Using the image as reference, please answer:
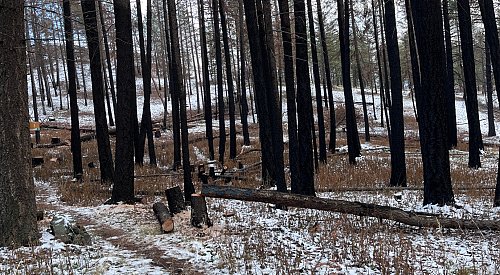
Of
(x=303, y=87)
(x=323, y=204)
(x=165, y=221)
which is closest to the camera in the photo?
(x=323, y=204)

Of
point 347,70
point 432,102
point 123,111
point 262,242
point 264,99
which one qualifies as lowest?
point 262,242

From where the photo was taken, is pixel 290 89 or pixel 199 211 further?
pixel 290 89

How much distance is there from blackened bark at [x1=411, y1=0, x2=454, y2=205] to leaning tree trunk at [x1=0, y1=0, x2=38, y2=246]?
746 cm

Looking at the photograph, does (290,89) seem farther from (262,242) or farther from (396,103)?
(396,103)

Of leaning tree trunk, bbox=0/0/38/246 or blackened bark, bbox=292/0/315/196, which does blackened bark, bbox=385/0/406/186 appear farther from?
leaning tree trunk, bbox=0/0/38/246

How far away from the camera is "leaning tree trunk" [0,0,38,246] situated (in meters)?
6.19

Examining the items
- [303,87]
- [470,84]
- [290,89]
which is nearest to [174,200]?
[290,89]

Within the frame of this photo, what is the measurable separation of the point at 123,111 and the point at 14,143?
14.2 ft

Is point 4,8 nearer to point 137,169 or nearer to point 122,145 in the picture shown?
point 122,145

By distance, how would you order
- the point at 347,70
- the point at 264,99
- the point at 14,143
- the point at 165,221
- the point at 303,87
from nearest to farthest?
the point at 14,143
the point at 165,221
the point at 303,87
the point at 264,99
the point at 347,70

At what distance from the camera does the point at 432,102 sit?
8.62m

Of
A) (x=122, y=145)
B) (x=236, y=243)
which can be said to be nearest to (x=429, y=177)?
(x=236, y=243)

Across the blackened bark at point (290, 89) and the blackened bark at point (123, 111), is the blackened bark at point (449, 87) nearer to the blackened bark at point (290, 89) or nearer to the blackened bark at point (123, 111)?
the blackened bark at point (290, 89)

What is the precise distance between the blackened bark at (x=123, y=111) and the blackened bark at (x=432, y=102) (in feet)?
22.3
